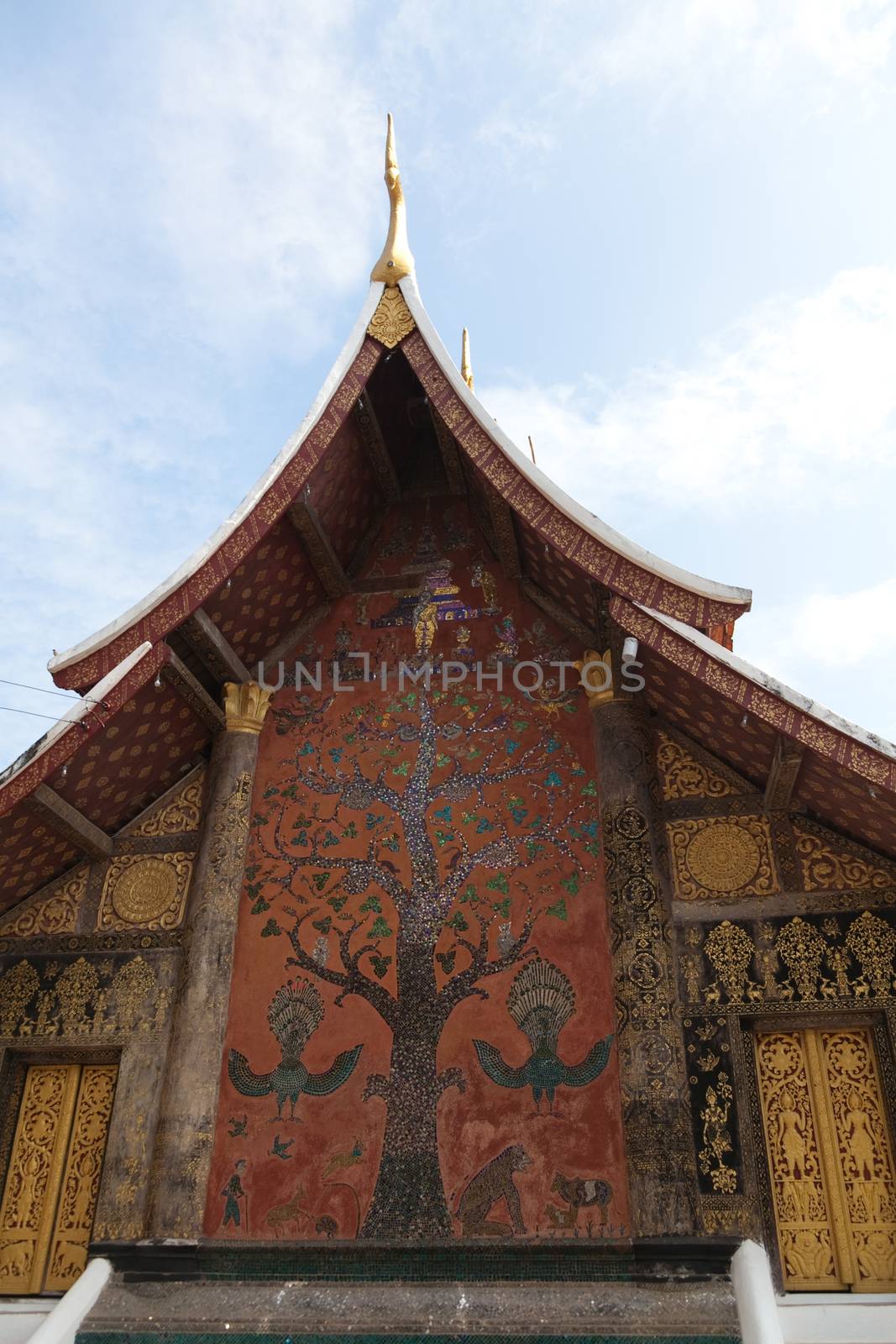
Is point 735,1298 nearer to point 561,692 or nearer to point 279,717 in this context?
point 561,692

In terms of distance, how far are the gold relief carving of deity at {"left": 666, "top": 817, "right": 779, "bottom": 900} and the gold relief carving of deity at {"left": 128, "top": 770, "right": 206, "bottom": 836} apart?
2.73m

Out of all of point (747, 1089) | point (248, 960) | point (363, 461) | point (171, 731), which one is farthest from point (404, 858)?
point (363, 461)

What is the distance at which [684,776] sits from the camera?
233 inches

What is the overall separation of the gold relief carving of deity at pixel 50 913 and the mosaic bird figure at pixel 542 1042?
2.42 meters

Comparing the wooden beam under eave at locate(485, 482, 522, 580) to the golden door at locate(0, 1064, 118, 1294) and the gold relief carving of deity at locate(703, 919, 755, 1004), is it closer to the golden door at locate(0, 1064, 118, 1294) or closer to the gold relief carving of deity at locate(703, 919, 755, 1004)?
the gold relief carving of deity at locate(703, 919, 755, 1004)

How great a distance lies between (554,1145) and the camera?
515 cm

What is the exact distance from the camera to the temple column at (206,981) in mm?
5285

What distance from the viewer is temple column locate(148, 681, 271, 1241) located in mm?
5285

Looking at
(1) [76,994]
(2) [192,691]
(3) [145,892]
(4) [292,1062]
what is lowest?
(4) [292,1062]

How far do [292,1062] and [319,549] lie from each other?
9.45 ft

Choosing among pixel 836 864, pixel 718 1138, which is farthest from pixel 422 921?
pixel 836 864

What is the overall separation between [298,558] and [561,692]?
175 centimetres

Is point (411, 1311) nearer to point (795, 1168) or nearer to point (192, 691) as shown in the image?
point (795, 1168)

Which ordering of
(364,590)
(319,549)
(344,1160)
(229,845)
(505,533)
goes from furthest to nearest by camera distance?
(364,590)
(319,549)
(505,533)
(229,845)
(344,1160)
